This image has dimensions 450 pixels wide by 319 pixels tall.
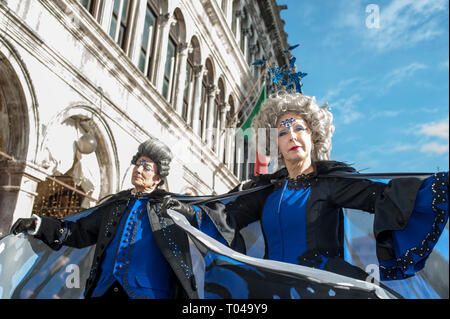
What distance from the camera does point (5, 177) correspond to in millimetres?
5887

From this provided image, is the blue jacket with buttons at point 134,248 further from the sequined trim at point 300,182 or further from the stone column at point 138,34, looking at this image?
the stone column at point 138,34

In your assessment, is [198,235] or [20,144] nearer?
[198,235]

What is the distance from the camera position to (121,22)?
30.3 feet

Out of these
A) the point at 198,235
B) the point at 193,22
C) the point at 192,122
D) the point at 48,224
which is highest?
the point at 193,22

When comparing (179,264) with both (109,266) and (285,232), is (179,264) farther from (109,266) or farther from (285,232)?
(285,232)

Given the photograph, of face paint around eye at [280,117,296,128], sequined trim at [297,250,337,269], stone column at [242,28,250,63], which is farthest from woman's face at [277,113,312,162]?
stone column at [242,28,250,63]

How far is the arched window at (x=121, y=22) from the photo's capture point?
8875 millimetres

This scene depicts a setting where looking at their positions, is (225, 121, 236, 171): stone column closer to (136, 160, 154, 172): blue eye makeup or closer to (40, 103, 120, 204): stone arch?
(40, 103, 120, 204): stone arch

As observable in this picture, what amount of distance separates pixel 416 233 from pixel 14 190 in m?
5.69

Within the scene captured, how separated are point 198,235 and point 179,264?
1.67 ft

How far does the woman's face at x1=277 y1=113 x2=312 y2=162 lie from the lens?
8.50 feet

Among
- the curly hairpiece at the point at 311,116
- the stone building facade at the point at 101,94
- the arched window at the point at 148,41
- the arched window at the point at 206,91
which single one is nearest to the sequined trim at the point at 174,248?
the curly hairpiece at the point at 311,116

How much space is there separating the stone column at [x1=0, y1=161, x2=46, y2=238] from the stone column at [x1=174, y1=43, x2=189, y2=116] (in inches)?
234

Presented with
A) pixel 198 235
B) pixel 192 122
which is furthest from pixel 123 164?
pixel 198 235
